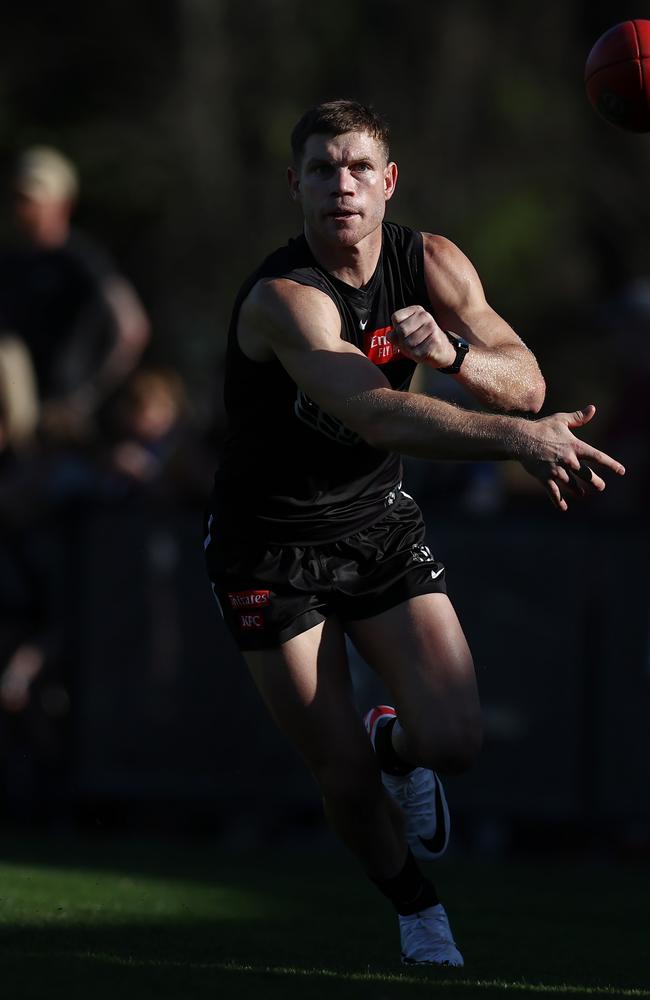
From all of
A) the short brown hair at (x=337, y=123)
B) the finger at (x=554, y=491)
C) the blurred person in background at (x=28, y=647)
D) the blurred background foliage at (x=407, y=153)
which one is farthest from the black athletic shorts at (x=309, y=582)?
the blurred background foliage at (x=407, y=153)

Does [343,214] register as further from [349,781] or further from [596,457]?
[349,781]

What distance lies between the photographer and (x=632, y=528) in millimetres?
9375

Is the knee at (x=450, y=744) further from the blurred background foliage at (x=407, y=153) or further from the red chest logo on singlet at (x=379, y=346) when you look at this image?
the blurred background foliage at (x=407, y=153)

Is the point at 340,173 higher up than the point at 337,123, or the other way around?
the point at 337,123

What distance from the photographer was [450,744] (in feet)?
19.1

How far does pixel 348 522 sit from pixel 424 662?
1.76ft

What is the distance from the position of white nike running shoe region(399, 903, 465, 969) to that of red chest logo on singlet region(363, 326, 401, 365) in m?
1.81

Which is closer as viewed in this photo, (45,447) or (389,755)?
(389,755)

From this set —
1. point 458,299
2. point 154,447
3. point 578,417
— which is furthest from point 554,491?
point 154,447

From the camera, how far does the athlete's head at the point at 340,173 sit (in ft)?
19.2

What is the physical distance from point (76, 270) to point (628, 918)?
5.45m

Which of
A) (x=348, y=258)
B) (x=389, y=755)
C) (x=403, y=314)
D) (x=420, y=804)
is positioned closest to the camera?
(x=403, y=314)

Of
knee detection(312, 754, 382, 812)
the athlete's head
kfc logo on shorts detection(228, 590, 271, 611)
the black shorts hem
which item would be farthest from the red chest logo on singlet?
knee detection(312, 754, 382, 812)

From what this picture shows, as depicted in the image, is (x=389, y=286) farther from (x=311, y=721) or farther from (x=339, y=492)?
(x=311, y=721)
